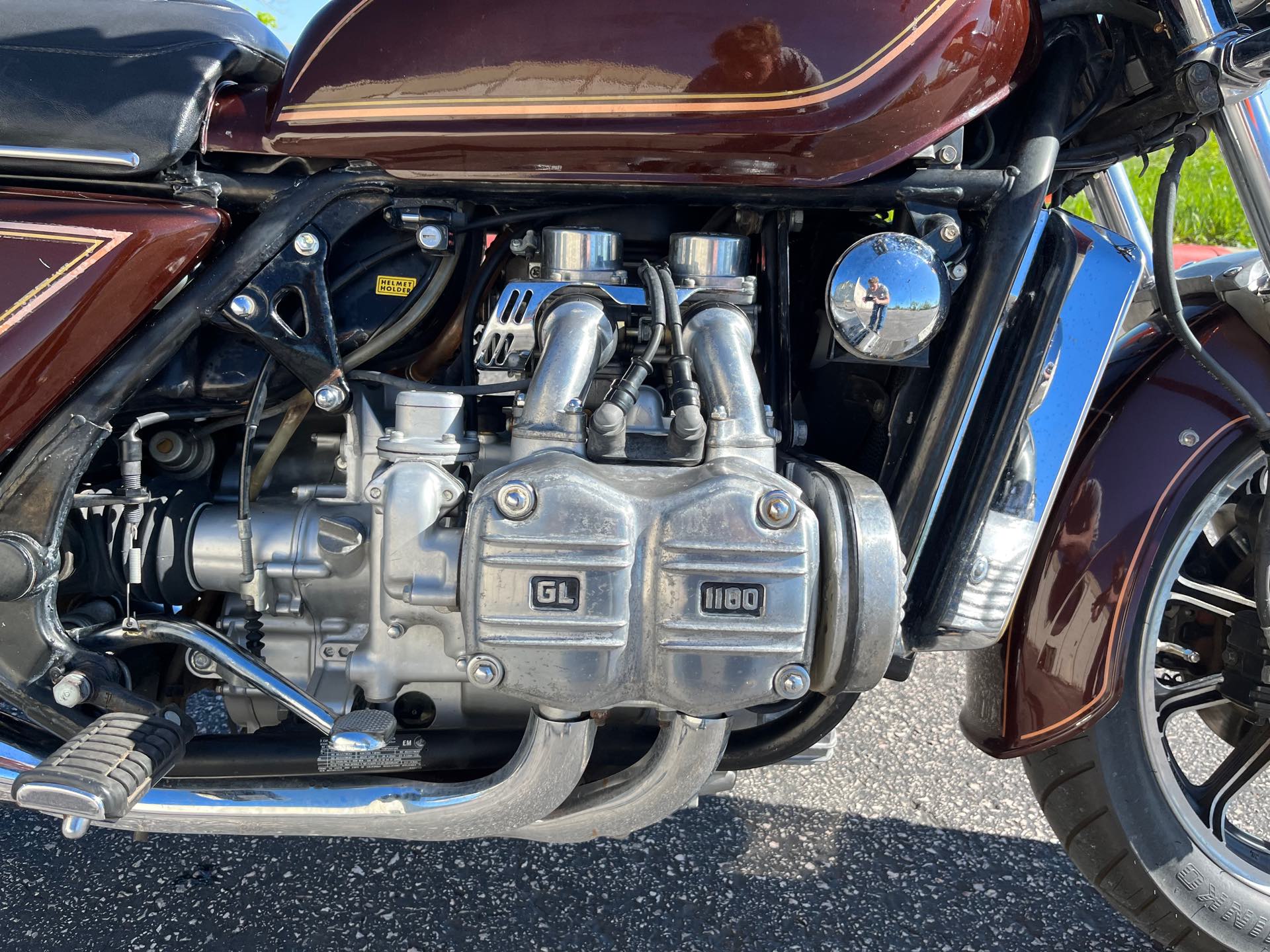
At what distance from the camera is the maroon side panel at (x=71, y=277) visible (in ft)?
3.59

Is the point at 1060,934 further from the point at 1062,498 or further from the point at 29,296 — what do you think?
the point at 29,296

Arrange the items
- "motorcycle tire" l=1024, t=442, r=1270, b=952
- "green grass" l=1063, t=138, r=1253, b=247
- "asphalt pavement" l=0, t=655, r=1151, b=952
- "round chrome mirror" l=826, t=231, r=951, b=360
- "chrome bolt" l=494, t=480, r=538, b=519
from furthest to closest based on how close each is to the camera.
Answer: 1. "green grass" l=1063, t=138, r=1253, b=247
2. "asphalt pavement" l=0, t=655, r=1151, b=952
3. "motorcycle tire" l=1024, t=442, r=1270, b=952
4. "round chrome mirror" l=826, t=231, r=951, b=360
5. "chrome bolt" l=494, t=480, r=538, b=519

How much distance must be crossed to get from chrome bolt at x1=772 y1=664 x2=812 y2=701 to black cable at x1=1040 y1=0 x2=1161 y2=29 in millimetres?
879

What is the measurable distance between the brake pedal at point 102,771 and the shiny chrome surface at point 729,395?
777 millimetres

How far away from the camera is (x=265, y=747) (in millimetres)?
1245

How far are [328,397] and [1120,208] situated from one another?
4.62ft

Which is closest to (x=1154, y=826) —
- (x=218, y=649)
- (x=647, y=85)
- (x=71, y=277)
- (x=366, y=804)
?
(x=366, y=804)

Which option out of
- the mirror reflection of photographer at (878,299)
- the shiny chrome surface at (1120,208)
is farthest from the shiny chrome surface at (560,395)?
the shiny chrome surface at (1120,208)

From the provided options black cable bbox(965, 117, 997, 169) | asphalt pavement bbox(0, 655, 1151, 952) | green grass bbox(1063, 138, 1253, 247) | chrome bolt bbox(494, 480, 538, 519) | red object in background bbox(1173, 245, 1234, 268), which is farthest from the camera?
green grass bbox(1063, 138, 1253, 247)

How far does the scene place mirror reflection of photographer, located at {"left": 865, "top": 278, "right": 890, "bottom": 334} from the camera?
1.08 metres

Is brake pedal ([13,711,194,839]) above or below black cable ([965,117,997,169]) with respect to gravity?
below

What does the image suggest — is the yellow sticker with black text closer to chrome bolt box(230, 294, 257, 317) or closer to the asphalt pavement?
chrome bolt box(230, 294, 257, 317)

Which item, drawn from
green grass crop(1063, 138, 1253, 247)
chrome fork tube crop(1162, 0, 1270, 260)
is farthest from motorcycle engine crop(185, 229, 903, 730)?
green grass crop(1063, 138, 1253, 247)

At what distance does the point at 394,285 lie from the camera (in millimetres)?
1227
